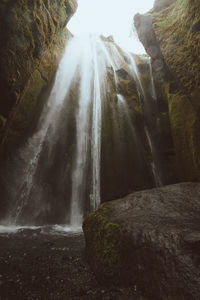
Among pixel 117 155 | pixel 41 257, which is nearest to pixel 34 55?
pixel 117 155

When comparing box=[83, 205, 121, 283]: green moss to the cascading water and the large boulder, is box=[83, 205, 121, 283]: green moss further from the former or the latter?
the large boulder

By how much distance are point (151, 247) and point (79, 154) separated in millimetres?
7069

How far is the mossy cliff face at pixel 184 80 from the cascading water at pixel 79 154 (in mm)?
1851

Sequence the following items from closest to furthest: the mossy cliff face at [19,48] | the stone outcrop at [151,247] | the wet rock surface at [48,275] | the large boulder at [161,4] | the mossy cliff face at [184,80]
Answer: the stone outcrop at [151,247]
the wet rock surface at [48,275]
the mossy cliff face at [19,48]
the mossy cliff face at [184,80]
the large boulder at [161,4]

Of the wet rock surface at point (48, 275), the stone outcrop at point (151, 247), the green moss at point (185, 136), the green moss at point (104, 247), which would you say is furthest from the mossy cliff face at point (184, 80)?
the wet rock surface at point (48, 275)

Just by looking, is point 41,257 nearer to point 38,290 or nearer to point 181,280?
point 38,290

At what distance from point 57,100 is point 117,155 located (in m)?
5.09

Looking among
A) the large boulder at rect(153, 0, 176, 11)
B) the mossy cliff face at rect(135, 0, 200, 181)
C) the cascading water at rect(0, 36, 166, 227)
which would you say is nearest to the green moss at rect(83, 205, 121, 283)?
the cascading water at rect(0, 36, 166, 227)

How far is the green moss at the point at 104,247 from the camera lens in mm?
2506

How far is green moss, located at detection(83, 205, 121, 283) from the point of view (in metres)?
2.51

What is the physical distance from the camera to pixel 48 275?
106 inches

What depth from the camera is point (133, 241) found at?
8.01 feet

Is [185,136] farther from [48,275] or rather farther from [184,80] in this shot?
[48,275]

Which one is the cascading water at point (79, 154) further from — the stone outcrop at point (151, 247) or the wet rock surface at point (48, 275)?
the stone outcrop at point (151, 247)
